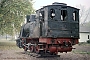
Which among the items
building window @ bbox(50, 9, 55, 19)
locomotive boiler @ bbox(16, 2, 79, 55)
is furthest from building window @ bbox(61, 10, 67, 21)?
building window @ bbox(50, 9, 55, 19)

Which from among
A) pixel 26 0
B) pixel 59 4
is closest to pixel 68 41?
pixel 59 4

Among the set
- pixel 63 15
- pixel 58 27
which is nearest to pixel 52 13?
pixel 63 15

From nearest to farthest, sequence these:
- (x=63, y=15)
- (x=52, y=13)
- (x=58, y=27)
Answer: (x=58, y=27), (x=52, y=13), (x=63, y=15)

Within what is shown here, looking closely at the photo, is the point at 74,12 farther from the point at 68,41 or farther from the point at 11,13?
the point at 11,13

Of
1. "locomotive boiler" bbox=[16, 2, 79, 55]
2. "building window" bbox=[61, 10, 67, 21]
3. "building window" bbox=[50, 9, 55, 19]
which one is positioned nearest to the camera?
"locomotive boiler" bbox=[16, 2, 79, 55]

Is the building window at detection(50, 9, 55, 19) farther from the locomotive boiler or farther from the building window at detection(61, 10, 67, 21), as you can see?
the building window at detection(61, 10, 67, 21)

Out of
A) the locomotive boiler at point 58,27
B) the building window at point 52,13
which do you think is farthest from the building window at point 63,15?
the building window at point 52,13

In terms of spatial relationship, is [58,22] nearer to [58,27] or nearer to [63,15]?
[58,27]

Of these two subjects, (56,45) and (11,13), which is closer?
(56,45)

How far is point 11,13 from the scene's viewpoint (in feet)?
106

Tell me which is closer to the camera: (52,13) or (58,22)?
(58,22)

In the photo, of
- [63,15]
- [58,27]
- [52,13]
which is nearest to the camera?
[58,27]

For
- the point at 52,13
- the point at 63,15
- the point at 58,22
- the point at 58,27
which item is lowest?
the point at 58,27

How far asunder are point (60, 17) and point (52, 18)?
0.54 m
